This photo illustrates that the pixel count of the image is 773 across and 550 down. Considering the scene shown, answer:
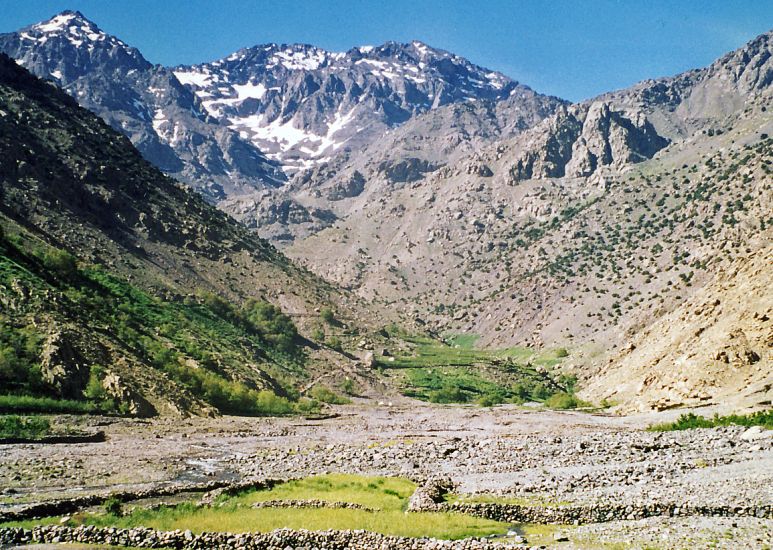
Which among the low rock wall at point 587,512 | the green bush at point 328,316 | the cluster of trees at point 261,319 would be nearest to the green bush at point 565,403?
the cluster of trees at point 261,319

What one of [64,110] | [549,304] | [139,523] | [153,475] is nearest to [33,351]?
[153,475]

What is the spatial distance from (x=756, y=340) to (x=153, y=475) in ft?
164

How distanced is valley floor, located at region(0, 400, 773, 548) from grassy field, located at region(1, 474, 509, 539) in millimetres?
3053

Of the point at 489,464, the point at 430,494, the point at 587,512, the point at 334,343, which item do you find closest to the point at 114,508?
the point at 430,494

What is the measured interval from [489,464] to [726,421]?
15762mm

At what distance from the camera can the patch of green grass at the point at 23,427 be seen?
36812 mm

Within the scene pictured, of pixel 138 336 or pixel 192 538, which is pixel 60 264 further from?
pixel 192 538

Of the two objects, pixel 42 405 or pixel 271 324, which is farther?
pixel 271 324

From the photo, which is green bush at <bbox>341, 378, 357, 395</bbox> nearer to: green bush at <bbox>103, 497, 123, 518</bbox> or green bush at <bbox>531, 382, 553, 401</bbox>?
green bush at <bbox>531, 382, 553, 401</bbox>

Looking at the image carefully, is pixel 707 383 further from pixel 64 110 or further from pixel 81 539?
pixel 64 110

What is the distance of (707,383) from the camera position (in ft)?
174

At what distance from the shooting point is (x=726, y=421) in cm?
3725

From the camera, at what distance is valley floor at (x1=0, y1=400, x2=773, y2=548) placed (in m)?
18.9

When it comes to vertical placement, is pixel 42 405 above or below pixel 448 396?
below
